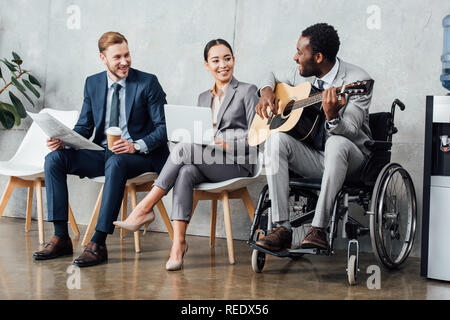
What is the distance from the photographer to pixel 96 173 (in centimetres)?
351

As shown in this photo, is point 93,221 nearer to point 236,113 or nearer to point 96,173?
point 96,173

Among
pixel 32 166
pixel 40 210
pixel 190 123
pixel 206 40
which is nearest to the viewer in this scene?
pixel 190 123

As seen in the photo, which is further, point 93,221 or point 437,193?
point 93,221

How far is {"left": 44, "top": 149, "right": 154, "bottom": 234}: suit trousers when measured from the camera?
121 inches

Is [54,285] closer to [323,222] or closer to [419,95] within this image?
[323,222]

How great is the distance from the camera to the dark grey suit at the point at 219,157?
3033 mm

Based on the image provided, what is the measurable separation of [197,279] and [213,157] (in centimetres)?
68

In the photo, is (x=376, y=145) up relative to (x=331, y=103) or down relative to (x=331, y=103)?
down

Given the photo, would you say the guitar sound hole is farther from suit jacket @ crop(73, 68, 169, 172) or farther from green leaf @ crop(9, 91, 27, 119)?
green leaf @ crop(9, 91, 27, 119)

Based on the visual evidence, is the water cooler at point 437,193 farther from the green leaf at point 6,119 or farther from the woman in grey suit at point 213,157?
the green leaf at point 6,119

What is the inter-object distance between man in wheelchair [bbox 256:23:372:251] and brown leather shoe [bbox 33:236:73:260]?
1.12 meters

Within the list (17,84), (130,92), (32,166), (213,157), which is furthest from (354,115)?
(17,84)
